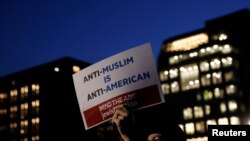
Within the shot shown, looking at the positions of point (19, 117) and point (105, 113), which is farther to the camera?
point (19, 117)

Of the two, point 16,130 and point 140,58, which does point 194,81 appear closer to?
point 16,130

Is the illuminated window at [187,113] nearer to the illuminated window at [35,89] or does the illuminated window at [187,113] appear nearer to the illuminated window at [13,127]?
the illuminated window at [35,89]

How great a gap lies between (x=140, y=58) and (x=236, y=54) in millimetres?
120215

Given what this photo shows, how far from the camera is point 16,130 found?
144 metres

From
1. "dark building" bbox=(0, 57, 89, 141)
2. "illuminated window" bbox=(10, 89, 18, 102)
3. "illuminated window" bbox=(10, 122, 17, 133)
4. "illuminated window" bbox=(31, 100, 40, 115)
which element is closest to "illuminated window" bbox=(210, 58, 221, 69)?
"dark building" bbox=(0, 57, 89, 141)

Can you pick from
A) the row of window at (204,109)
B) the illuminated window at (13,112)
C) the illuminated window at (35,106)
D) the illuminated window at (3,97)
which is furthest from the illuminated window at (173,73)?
the illuminated window at (3,97)

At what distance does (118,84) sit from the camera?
692 centimetres

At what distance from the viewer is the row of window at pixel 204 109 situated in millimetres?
114438

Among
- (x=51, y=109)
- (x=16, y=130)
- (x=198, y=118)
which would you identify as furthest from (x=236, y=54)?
(x=16, y=130)

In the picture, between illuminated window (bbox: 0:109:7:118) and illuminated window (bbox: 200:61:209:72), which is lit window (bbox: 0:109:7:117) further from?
illuminated window (bbox: 200:61:209:72)

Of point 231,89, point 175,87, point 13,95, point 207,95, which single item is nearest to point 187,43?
point 175,87

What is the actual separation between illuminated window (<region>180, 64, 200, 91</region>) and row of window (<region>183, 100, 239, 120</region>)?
638 centimetres

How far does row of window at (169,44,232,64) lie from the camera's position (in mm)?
124062

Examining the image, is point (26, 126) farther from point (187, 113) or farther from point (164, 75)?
point (187, 113)
